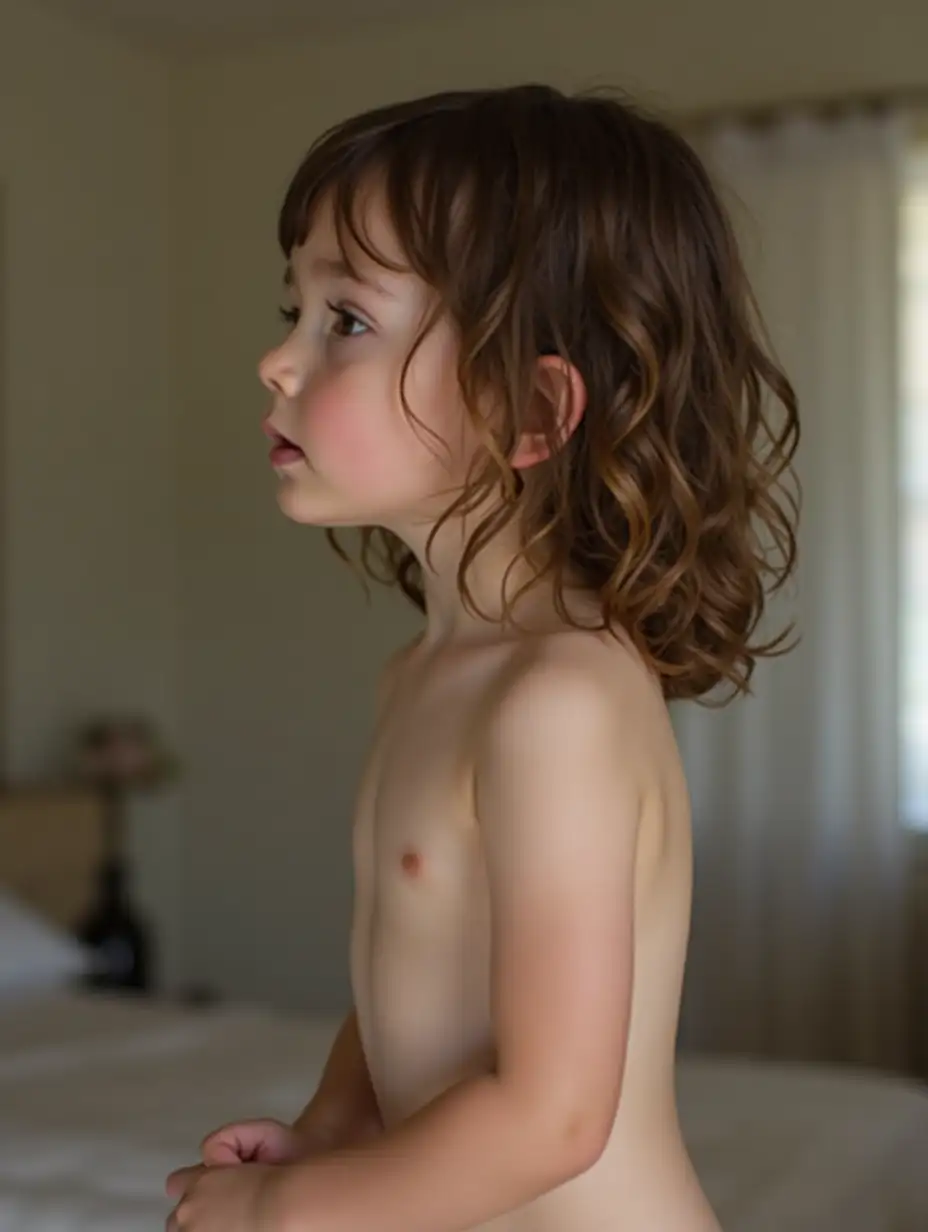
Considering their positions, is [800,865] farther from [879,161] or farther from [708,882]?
[879,161]

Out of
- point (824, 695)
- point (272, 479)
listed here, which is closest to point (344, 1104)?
point (824, 695)

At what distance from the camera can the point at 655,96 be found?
11.2 ft

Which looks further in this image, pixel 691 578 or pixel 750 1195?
pixel 750 1195

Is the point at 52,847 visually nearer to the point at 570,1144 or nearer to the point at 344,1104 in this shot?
the point at 344,1104

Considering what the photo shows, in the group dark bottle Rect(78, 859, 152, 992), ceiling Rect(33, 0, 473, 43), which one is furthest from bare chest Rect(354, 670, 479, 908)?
ceiling Rect(33, 0, 473, 43)

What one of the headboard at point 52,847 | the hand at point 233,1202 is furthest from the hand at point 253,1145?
the headboard at point 52,847

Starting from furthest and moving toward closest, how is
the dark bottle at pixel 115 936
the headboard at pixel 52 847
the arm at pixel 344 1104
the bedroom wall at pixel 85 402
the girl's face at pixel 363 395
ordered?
the bedroom wall at pixel 85 402, the dark bottle at pixel 115 936, the headboard at pixel 52 847, the arm at pixel 344 1104, the girl's face at pixel 363 395

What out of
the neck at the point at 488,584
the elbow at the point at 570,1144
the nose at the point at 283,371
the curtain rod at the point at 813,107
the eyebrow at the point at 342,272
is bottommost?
the elbow at the point at 570,1144

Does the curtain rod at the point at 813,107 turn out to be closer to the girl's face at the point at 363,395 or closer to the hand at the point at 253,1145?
the girl's face at the point at 363,395

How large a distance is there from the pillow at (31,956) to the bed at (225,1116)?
104 millimetres

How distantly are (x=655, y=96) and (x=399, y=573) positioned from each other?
258 cm

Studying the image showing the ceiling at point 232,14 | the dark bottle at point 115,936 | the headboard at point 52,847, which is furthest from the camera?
the ceiling at point 232,14

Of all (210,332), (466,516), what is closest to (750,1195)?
(466,516)

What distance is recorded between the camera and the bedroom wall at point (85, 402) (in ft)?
11.9
